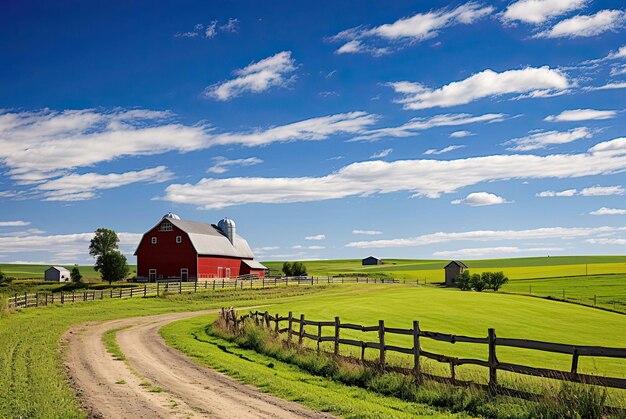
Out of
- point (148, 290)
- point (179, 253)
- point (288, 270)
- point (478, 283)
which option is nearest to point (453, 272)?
point (478, 283)

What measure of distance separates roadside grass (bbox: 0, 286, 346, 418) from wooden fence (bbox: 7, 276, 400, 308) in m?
1.73

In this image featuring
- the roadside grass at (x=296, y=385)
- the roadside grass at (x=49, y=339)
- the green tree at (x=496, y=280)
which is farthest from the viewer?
the green tree at (x=496, y=280)

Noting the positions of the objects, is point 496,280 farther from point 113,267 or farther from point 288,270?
point 113,267

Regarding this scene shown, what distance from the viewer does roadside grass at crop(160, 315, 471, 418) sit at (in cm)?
1420

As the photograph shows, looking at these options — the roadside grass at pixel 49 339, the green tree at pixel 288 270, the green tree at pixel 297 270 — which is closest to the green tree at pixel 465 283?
the green tree at pixel 297 270

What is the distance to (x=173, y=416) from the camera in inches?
534

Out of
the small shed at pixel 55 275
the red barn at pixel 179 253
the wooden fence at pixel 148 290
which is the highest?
the red barn at pixel 179 253

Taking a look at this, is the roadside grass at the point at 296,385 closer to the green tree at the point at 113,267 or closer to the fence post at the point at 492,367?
the fence post at the point at 492,367

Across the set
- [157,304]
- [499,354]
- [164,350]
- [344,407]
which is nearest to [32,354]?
[164,350]

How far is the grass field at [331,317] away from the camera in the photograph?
1667 centimetres

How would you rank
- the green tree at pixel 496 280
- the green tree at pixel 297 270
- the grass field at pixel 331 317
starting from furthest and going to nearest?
the green tree at pixel 297 270 → the green tree at pixel 496 280 → the grass field at pixel 331 317

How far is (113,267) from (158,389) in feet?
257

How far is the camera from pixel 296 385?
56.9 ft

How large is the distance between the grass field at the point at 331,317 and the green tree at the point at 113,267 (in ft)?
87.0
